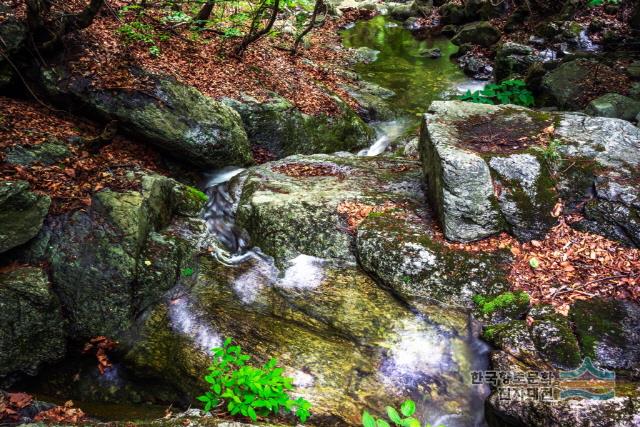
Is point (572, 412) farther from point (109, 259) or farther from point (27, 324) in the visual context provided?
point (27, 324)

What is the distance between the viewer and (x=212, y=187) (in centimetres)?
811

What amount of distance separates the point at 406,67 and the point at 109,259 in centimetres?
1405

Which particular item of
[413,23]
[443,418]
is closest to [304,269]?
[443,418]

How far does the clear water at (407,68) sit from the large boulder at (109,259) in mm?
8442

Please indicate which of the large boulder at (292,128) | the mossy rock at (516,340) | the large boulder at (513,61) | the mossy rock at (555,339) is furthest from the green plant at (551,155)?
the large boulder at (513,61)

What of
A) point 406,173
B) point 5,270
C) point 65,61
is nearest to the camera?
point 5,270

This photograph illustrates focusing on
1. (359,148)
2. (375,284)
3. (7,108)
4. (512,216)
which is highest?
(7,108)

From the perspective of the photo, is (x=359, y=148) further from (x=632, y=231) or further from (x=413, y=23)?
(x=413, y=23)

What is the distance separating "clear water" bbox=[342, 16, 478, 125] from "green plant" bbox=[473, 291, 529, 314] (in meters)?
7.63

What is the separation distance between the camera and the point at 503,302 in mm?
5234

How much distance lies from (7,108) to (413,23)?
66.3 feet

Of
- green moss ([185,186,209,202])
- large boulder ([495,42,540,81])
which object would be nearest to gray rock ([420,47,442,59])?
large boulder ([495,42,540,81])

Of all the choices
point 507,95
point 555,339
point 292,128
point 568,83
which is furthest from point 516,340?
point 507,95

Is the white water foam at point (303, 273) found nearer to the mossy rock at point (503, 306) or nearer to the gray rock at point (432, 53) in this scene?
the mossy rock at point (503, 306)
